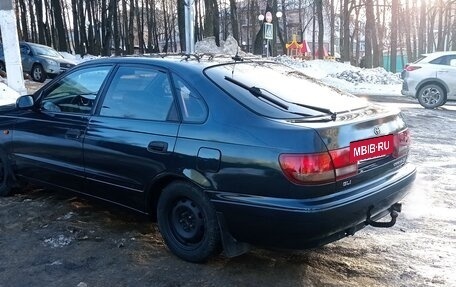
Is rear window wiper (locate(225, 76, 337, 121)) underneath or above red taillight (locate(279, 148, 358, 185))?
above

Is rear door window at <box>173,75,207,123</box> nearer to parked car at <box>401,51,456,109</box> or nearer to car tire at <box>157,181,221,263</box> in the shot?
car tire at <box>157,181,221,263</box>

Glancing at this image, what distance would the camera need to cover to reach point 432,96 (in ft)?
43.7

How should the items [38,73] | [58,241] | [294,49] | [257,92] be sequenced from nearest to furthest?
1. [257,92]
2. [58,241]
3. [38,73]
4. [294,49]

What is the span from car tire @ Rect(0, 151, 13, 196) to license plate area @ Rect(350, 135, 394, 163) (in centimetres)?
362

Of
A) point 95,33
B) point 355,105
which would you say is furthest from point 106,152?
point 95,33

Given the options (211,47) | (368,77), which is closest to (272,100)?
(368,77)

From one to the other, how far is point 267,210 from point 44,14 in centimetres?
4578

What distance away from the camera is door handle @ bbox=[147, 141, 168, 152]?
139 inches

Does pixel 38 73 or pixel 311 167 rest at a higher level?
pixel 38 73

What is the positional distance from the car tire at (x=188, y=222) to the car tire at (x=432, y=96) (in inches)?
452

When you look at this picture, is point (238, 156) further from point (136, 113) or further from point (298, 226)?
point (136, 113)

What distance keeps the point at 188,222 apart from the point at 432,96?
11546 millimetres

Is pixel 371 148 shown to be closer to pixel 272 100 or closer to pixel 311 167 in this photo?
pixel 311 167

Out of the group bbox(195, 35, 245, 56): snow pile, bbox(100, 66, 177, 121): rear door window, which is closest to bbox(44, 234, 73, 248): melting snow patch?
bbox(100, 66, 177, 121): rear door window
